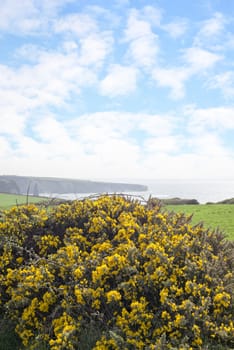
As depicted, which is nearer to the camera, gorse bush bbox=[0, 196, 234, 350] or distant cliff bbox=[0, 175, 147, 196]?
gorse bush bbox=[0, 196, 234, 350]

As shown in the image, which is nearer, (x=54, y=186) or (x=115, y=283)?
(x=115, y=283)

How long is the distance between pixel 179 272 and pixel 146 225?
1473 mm

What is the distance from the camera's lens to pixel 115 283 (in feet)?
17.0

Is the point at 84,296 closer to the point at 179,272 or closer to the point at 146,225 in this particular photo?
the point at 179,272

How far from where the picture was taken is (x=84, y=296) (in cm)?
498

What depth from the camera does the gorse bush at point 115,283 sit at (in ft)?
15.0

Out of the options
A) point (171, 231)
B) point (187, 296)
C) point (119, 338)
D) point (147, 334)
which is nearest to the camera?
point (119, 338)

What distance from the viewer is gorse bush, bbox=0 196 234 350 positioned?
4.57 metres

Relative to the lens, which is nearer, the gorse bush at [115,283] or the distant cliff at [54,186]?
the gorse bush at [115,283]

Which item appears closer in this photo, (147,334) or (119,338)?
(119,338)

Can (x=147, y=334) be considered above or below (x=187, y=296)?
below

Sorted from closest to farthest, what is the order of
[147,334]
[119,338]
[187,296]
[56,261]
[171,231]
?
[119,338] < [147,334] < [187,296] < [56,261] < [171,231]

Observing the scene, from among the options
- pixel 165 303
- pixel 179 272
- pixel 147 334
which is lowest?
pixel 147 334

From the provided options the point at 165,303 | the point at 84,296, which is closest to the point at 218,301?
the point at 165,303
